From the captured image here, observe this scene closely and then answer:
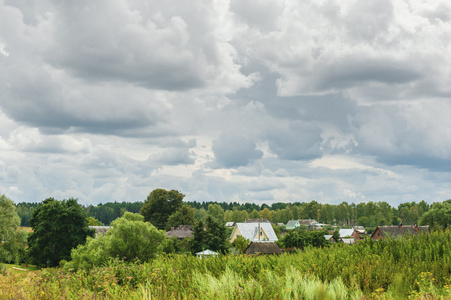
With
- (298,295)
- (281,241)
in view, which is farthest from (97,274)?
(281,241)

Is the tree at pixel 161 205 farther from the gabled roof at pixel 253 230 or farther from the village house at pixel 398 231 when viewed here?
the village house at pixel 398 231

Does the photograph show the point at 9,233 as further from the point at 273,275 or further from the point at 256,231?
the point at 273,275

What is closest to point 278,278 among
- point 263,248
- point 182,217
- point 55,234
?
point 263,248

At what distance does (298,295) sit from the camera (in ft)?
24.7

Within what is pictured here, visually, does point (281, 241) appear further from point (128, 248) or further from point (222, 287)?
point (222, 287)

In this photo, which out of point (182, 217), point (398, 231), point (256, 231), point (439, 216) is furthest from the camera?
point (182, 217)

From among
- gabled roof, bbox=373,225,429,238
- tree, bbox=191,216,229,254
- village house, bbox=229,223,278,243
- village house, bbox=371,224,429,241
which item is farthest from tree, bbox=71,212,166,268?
village house, bbox=229,223,278,243

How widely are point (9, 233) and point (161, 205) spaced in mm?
52174

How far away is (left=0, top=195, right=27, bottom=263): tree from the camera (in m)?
57.6

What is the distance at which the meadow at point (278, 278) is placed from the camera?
7.77 metres

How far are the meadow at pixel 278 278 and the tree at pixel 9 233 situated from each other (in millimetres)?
53579

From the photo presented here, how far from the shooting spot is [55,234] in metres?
62.7

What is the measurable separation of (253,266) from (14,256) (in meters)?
61.3

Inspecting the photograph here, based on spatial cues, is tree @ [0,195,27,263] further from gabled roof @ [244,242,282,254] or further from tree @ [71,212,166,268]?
gabled roof @ [244,242,282,254]
